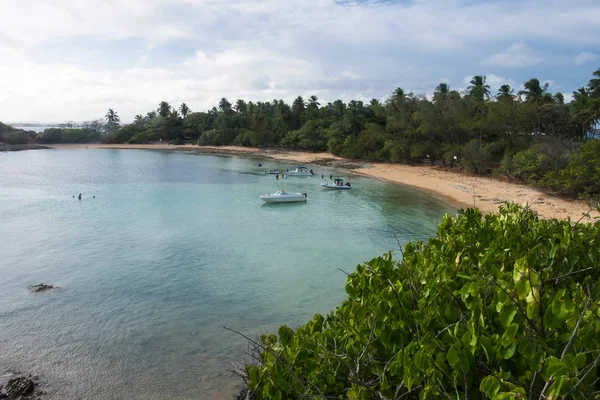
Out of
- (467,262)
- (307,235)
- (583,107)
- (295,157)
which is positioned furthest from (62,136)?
(467,262)

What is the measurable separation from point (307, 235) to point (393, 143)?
3290 cm

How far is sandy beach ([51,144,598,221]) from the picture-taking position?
26.8m

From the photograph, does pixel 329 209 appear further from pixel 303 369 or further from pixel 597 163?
pixel 303 369

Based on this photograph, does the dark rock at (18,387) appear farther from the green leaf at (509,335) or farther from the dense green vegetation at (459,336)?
the green leaf at (509,335)

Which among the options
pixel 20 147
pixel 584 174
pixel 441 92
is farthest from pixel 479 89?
pixel 20 147

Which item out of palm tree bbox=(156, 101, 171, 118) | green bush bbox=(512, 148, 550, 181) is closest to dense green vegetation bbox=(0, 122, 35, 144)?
palm tree bbox=(156, 101, 171, 118)

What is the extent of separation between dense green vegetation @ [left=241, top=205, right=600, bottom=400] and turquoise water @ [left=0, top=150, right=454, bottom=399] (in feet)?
19.7

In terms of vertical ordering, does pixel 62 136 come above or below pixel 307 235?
above

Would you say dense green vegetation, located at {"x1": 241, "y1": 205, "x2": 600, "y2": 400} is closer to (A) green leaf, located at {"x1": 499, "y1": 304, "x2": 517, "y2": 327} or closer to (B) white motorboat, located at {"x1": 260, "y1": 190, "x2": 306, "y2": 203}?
(A) green leaf, located at {"x1": 499, "y1": 304, "x2": 517, "y2": 327}

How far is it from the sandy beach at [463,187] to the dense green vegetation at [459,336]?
655 cm

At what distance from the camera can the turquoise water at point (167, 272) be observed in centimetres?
1094

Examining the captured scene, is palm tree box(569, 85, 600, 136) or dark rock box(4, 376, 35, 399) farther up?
palm tree box(569, 85, 600, 136)

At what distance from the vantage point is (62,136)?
3834 inches

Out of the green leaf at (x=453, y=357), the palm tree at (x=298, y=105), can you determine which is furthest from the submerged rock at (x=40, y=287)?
the palm tree at (x=298, y=105)
